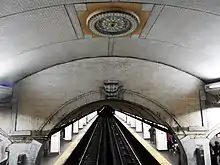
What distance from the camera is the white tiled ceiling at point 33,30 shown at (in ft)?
8.68

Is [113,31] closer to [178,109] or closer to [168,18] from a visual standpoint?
[168,18]

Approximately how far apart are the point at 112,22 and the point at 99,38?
0.59 metres

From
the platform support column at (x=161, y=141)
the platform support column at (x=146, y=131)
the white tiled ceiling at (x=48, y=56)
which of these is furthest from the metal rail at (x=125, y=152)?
the white tiled ceiling at (x=48, y=56)

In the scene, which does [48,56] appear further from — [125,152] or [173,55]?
[125,152]

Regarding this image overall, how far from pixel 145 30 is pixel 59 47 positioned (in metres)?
1.14

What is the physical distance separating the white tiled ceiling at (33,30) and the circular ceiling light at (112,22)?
27 centimetres

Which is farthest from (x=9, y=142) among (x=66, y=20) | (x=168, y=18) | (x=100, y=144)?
(x=100, y=144)

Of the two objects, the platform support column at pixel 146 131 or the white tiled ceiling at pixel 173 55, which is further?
the platform support column at pixel 146 131

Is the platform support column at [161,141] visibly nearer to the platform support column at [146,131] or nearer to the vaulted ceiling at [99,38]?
the platform support column at [146,131]

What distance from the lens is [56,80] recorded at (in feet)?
14.3

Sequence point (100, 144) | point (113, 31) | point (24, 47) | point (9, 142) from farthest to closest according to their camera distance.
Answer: point (100, 144), point (9, 142), point (24, 47), point (113, 31)

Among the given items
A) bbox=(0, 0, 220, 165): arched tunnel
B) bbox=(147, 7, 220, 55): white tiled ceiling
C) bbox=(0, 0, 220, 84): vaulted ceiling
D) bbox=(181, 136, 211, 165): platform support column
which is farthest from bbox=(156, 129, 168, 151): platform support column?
bbox=(147, 7, 220, 55): white tiled ceiling

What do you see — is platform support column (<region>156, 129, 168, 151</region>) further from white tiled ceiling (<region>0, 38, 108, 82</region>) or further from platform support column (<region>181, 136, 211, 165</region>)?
white tiled ceiling (<region>0, 38, 108, 82</region>)

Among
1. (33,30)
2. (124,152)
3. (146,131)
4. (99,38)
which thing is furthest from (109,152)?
(33,30)
